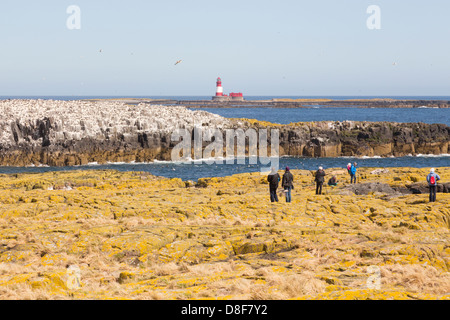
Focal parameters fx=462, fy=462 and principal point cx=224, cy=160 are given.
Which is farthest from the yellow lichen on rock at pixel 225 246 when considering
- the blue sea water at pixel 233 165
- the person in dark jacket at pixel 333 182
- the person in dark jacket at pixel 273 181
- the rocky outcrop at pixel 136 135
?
the rocky outcrop at pixel 136 135

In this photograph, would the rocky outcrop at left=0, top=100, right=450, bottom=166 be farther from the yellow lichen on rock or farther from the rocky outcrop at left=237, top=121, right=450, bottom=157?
the yellow lichen on rock

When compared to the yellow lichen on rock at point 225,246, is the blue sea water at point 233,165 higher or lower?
lower

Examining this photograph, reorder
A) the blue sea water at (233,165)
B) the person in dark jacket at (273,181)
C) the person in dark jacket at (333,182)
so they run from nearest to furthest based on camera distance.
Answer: the person in dark jacket at (273,181), the person in dark jacket at (333,182), the blue sea water at (233,165)

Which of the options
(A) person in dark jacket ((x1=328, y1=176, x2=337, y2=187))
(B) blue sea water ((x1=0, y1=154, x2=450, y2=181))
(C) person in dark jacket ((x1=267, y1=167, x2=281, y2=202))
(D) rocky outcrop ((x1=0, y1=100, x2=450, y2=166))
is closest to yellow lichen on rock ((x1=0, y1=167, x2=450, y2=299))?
(C) person in dark jacket ((x1=267, y1=167, x2=281, y2=202))

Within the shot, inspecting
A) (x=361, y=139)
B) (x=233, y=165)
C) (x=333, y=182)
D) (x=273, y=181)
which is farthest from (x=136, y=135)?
(x=273, y=181)

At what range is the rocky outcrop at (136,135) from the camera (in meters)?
61.9

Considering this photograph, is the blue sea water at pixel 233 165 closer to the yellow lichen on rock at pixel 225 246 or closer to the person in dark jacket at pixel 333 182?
the person in dark jacket at pixel 333 182

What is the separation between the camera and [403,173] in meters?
35.2

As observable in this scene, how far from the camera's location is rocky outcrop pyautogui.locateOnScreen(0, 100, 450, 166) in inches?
2438

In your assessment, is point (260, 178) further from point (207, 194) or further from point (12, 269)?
point (12, 269)

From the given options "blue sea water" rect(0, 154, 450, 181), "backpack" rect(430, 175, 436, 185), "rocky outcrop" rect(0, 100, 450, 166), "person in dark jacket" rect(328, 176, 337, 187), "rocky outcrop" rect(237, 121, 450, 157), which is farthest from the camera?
"rocky outcrop" rect(237, 121, 450, 157)

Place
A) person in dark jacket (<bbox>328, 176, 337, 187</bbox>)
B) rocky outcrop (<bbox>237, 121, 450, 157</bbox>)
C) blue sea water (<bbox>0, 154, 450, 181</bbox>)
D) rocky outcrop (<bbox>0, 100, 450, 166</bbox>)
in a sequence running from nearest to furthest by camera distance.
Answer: person in dark jacket (<bbox>328, 176, 337, 187</bbox>), blue sea water (<bbox>0, 154, 450, 181</bbox>), rocky outcrop (<bbox>0, 100, 450, 166</bbox>), rocky outcrop (<bbox>237, 121, 450, 157</bbox>)

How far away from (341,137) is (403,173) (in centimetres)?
3791

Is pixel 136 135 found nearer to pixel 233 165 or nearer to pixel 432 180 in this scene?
pixel 233 165
